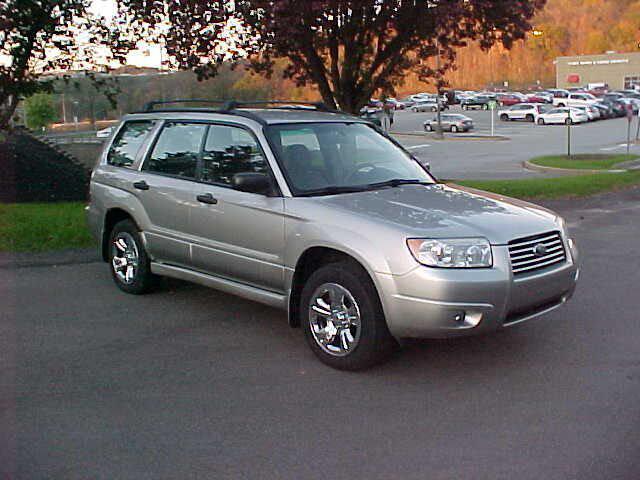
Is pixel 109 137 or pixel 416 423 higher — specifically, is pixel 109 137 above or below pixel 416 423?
above

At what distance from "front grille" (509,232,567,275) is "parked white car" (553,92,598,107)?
53748 mm

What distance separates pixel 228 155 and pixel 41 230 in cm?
510

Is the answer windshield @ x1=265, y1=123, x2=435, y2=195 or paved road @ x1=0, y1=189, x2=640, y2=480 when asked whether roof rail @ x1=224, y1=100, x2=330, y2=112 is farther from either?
paved road @ x1=0, y1=189, x2=640, y2=480

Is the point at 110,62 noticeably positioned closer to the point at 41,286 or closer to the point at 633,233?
the point at 41,286

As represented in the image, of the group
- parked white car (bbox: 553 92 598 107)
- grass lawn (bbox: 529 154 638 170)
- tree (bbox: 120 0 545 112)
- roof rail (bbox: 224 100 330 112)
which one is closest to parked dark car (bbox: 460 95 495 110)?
parked white car (bbox: 553 92 598 107)

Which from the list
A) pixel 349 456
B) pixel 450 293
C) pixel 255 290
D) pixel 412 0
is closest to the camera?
pixel 349 456

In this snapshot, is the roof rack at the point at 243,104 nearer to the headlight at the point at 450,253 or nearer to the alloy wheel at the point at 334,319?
the alloy wheel at the point at 334,319

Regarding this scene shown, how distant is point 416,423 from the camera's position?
186 inches

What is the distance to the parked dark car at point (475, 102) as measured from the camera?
80562 mm

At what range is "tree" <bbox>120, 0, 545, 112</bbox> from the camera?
40.2ft

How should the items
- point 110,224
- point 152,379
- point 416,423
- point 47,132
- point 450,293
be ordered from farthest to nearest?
point 47,132 → point 110,224 → point 152,379 → point 450,293 → point 416,423

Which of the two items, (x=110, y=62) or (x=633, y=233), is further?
(x=110, y=62)

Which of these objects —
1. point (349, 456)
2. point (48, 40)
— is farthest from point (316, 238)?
point (48, 40)

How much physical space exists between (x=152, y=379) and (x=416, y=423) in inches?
74.7
